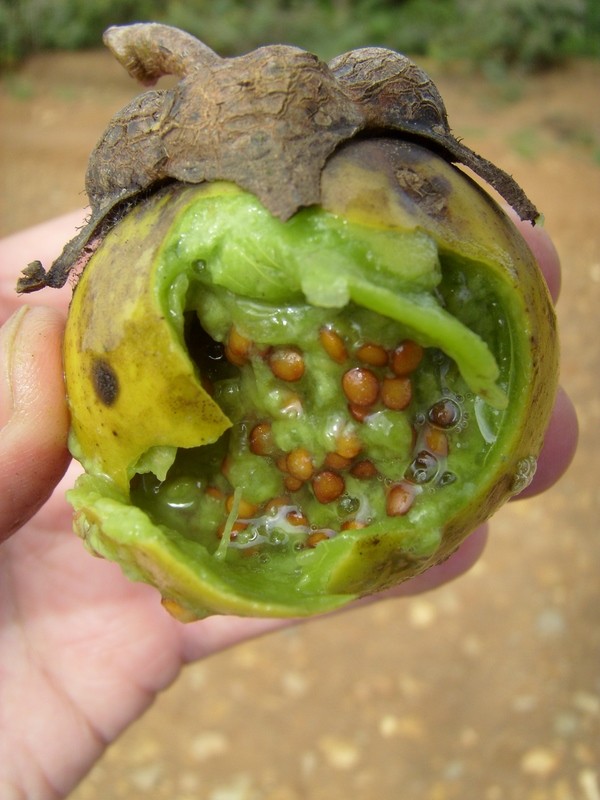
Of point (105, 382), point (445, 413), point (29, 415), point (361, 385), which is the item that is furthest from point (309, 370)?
point (29, 415)

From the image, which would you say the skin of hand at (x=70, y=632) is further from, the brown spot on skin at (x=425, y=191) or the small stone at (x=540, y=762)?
the small stone at (x=540, y=762)

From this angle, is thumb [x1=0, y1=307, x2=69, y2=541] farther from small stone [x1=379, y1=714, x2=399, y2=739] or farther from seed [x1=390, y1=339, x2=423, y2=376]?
small stone [x1=379, y1=714, x2=399, y2=739]

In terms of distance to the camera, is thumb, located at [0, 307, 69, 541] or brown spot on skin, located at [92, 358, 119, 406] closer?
brown spot on skin, located at [92, 358, 119, 406]

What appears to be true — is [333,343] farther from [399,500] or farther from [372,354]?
[399,500]

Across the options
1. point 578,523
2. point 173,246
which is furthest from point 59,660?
point 578,523

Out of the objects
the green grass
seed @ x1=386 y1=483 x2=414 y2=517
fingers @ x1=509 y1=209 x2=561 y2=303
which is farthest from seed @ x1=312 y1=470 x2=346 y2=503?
the green grass

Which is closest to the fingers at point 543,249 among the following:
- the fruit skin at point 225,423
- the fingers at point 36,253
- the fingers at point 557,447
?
the fingers at point 557,447

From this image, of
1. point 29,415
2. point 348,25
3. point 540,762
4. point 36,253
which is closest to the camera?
point 29,415
